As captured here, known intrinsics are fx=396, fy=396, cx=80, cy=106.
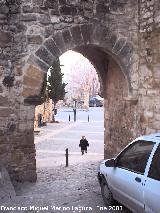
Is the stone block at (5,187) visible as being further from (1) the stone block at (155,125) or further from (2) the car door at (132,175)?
(1) the stone block at (155,125)

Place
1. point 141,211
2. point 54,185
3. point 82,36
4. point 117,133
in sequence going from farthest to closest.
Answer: point 117,133, point 82,36, point 54,185, point 141,211

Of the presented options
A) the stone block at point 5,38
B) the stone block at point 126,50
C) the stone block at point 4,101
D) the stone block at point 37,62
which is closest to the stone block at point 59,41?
the stone block at point 37,62

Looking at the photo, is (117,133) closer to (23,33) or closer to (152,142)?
Result: (23,33)

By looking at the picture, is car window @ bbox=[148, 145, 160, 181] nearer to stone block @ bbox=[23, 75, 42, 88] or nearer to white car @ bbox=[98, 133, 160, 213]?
white car @ bbox=[98, 133, 160, 213]

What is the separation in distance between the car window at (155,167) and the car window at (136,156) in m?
0.19

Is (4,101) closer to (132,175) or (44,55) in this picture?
(44,55)

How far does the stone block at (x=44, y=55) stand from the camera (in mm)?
8859

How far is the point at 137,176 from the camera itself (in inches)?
204

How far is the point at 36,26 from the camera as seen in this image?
8797 millimetres

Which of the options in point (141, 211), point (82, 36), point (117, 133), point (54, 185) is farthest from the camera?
point (117, 133)

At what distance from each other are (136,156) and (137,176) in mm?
453

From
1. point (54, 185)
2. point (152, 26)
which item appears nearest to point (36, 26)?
point (152, 26)

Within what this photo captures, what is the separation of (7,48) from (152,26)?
10.7 ft

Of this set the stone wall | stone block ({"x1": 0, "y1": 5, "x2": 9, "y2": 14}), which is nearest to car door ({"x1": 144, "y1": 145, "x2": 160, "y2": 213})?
stone block ({"x1": 0, "y1": 5, "x2": 9, "y2": 14})
